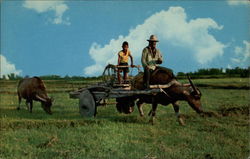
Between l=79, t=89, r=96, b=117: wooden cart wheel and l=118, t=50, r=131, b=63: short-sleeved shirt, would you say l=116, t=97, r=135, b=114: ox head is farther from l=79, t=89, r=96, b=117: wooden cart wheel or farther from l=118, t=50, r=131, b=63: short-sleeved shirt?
l=118, t=50, r=131, b=63: short-sleeved shirt

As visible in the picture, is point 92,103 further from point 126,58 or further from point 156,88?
point 156,88

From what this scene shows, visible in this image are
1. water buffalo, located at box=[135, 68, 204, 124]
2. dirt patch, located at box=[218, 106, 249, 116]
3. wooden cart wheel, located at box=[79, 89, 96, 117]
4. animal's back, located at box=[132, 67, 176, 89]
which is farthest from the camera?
dirt patch, located at box=[218, 106, 249, 116]

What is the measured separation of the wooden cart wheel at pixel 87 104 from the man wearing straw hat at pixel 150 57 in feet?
7.84

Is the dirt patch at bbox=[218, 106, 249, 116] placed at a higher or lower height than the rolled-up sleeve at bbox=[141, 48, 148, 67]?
lower

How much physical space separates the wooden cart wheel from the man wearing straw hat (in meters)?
2.39

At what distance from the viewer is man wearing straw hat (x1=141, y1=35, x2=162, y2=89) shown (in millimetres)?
9164

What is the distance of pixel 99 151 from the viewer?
21.5 feet

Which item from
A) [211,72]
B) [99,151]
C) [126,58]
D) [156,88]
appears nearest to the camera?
[99,151]

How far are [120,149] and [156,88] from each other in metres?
2.86

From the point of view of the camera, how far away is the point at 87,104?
36.1ft

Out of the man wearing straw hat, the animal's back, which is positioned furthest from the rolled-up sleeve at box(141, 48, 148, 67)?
the animal's back

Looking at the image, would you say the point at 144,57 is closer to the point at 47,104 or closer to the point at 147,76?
the point at 147,76

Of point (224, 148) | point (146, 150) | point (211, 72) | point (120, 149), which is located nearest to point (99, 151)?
point (120, 149)

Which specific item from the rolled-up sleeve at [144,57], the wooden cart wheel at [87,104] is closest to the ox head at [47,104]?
the wooden cart wheel at [87,104]
